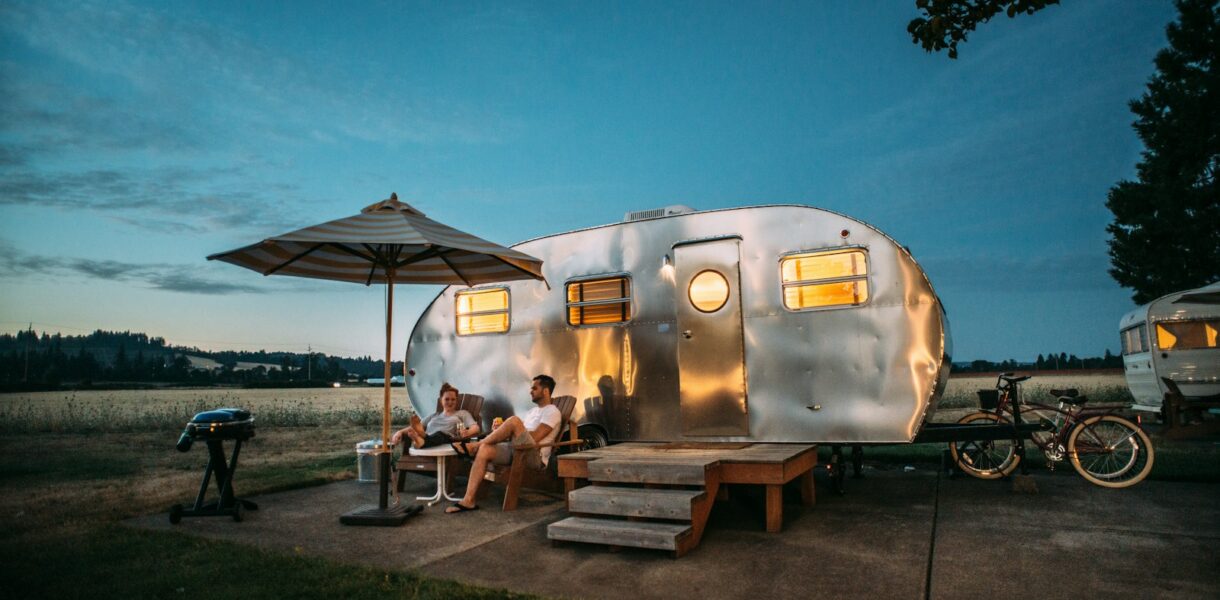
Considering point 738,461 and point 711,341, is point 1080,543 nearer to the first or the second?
point 738,461

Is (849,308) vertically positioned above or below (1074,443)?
above

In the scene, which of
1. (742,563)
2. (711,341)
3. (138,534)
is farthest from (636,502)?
(138,534)

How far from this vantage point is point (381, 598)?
3607 mm

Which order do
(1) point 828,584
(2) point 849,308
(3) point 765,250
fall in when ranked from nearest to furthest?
(1) point 828,584
(2) point 849,308
(3) point 765,250

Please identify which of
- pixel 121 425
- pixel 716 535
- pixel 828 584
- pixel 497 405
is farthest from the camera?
pixel 121 425

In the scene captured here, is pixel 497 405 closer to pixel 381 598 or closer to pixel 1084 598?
pixel 381 598

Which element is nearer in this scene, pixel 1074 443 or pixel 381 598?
pixel 381 598

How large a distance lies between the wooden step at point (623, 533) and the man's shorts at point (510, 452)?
1.59 metres

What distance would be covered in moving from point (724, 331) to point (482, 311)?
3082 millimetres

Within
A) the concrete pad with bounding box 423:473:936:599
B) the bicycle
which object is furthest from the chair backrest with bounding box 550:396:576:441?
the bicycle

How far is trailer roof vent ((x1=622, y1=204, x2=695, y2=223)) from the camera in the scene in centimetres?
712

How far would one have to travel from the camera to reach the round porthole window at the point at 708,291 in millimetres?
6613

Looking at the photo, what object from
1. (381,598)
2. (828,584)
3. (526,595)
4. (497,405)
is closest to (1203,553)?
(828,584)

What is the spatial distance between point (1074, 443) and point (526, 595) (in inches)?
239
